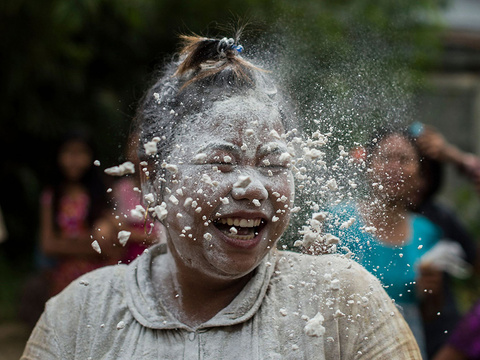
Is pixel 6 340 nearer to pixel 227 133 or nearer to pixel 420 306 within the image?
pixel 420 306

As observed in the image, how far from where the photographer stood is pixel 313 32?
2.28 m

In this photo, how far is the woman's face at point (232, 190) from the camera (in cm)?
165

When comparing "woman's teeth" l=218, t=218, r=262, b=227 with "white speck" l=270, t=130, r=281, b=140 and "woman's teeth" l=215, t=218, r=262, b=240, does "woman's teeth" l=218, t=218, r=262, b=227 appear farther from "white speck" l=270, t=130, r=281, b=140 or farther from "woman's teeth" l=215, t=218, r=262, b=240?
"white speck" l=270, t=130, r=281, b=140

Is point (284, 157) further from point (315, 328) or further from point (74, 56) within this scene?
point (74, 56)

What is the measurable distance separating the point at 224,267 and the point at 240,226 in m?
0.12

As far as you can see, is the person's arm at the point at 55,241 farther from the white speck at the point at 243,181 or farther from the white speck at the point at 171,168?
the white speck at the point at 243,181

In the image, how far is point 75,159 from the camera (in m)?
4.36

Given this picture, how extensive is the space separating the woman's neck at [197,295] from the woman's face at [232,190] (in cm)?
10

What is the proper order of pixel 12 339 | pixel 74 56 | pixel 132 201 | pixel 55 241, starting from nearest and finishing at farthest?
pixel 132 201 → pixel 55 241 → pixel 12 339 → pixel 74 56

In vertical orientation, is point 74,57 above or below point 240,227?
below

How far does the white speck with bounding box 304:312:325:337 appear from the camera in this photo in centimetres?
166

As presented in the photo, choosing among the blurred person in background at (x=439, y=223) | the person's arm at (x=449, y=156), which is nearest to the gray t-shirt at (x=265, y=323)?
the blurred person in background at (x=439, y=223)

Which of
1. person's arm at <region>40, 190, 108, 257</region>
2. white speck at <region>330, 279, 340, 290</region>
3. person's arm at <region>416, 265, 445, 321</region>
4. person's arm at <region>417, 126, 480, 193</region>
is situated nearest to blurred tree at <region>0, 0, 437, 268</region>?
person's arm at <region>40, 190, 108, 257</region>

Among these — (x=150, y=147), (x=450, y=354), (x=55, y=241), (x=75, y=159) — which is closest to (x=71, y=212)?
(x=55, y=241)
